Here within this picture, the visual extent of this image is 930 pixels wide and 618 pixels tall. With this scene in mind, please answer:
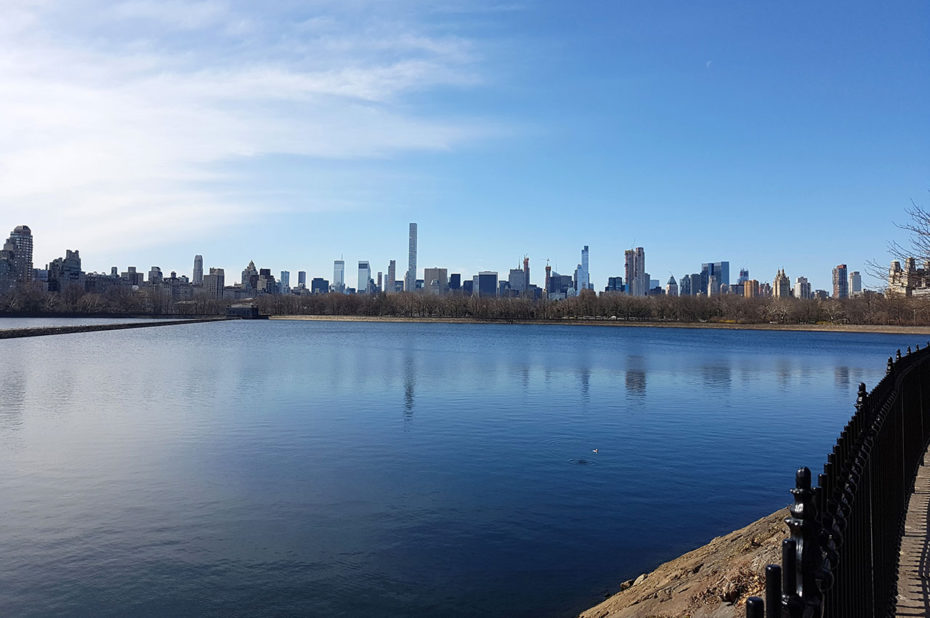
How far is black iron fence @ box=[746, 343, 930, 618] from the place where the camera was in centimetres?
306

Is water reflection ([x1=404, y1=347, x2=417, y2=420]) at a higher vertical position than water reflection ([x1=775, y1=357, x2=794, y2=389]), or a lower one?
higher

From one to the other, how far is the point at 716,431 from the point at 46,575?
23.9 meters

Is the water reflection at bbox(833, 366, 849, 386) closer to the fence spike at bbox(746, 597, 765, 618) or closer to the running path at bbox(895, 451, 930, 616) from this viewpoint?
the running path at bbox(895, 451, 930, 616)

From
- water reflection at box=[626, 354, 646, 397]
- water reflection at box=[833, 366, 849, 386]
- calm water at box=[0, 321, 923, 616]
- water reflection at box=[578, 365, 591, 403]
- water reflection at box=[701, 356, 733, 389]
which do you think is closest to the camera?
calm water at box=[0, 321, 923, 616]

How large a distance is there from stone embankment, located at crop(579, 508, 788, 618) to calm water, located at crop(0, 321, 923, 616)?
105 centimetres

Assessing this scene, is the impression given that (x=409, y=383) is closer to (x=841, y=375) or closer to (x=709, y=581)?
(x=709, y=581)

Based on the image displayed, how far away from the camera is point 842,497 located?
4.37 m

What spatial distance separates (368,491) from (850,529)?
14.7 m

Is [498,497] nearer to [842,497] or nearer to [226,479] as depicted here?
[226,479]

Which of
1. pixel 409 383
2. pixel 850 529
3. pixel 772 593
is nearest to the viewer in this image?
pixel 772 593

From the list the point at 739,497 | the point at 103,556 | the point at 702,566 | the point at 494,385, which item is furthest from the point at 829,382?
the point at 103,556

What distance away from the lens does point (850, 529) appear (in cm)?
443

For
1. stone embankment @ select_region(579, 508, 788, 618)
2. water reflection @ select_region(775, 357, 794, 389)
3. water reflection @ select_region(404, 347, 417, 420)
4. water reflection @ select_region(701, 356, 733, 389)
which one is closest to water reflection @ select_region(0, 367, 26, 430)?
water reflection @ select_region(404, 347, 417, 420)

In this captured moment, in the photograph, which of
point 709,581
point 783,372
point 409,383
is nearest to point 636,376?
point 783,372
